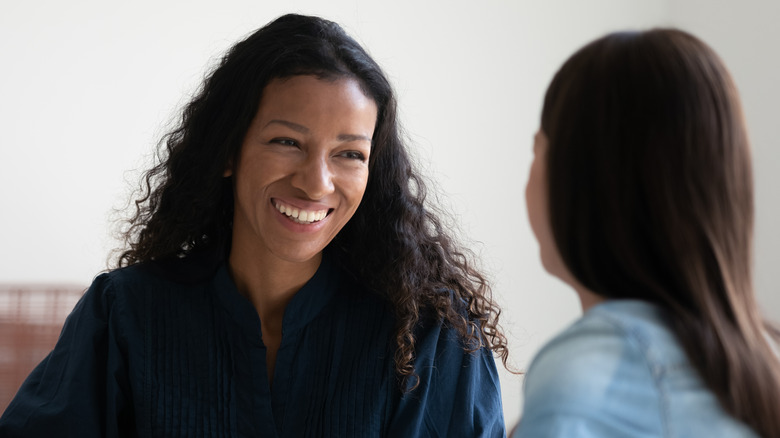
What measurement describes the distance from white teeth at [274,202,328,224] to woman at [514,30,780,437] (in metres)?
0.67

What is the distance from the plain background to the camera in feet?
9.20

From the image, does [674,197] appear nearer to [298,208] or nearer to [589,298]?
[589,298]

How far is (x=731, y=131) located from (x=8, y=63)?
2475 millimetres

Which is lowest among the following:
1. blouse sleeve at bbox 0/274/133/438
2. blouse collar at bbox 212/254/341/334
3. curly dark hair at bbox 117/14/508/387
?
blouse sleeve at bbox 0/274/133/438

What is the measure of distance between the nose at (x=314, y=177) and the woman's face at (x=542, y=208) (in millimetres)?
568

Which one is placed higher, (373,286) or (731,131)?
(731,131)

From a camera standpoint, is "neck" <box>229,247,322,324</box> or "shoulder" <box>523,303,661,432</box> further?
"neck" <box>229,247,322,324</box>

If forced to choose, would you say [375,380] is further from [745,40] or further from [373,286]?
[745,40]

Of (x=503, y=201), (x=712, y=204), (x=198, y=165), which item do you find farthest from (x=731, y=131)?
(x=503, y=201)

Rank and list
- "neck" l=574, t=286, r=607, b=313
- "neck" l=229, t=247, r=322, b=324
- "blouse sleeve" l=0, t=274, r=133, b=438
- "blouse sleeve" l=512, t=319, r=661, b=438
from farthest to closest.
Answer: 1. "neck" l=229, t=247, r=322, b=324
2. "blouse sleeve" l=0, t=274, r=133, b=438
3. "neck" l=574, t=286, r=607, b=313
4. "blouse sleeve" l=512, t=319, r=661, b=438

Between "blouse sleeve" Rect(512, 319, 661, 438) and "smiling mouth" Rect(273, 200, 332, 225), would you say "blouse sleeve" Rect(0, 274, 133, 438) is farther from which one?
"blouse sleeve" Rect(512, 319, 661, 438)

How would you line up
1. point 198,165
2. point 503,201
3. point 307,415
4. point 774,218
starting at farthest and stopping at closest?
point 503,201
point 774,218
point 198,165
point 307,415

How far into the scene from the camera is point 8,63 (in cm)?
274

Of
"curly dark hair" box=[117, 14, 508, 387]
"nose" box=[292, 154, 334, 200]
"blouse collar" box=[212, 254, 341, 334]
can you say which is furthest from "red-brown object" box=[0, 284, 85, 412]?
"nose" box=[292, 154, 334, 200]
